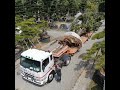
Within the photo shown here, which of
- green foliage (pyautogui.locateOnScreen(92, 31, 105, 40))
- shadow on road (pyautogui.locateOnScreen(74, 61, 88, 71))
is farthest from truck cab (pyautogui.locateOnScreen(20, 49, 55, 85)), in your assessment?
green foliage (pyautogui.locateOnScreen(92, 31, 105, 40))

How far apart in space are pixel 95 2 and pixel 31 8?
0.60 meters

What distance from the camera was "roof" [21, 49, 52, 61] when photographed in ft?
5.72

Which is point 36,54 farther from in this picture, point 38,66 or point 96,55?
point 96,55

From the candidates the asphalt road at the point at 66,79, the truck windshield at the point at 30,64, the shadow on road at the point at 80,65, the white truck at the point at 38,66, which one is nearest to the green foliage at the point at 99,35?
the asphalt road at the point at 66,79

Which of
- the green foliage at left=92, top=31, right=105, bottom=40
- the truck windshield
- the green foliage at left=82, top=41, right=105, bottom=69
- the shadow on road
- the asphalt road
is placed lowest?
the asphalt road

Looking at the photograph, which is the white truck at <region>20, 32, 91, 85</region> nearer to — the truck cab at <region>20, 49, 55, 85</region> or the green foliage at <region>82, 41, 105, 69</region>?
the truck cab at <region>20, 49, 55, 85</region>

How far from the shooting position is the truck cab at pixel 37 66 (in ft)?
5.61

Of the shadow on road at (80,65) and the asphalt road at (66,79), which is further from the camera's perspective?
the shadow on road at (80,65)

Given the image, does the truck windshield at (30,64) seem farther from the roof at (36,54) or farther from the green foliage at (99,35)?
the green foliage at (99,35)

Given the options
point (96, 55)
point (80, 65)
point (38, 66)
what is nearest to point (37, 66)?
point (38, 66)

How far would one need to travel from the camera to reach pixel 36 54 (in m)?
1.78

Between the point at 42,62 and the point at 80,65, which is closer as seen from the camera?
the point at 42,62

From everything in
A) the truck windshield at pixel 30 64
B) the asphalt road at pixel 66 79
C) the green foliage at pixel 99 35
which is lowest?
the asphalt road at pixel 66 79
